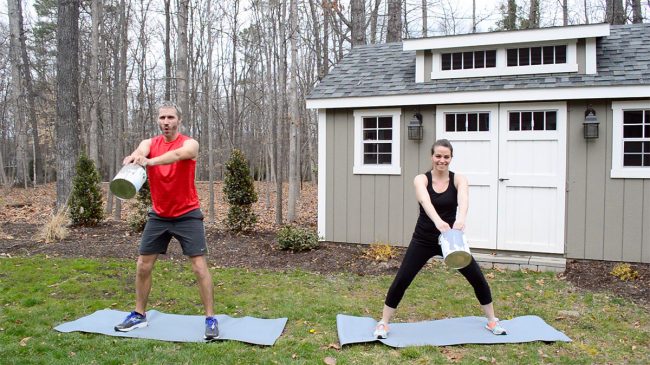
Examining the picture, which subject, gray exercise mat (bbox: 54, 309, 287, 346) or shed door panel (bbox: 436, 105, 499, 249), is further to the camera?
shed door panel (bbox: 436, 105, 499, 249)

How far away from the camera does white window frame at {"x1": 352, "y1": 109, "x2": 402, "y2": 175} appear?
787 centimetres

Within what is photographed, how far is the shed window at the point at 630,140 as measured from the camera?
21.8ft

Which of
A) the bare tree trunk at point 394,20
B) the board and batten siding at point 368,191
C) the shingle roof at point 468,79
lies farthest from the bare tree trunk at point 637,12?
the board and batten siding at point 368,191

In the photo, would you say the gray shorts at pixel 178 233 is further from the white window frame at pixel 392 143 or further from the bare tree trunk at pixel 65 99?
the bare tree trunk at pixel 65 99

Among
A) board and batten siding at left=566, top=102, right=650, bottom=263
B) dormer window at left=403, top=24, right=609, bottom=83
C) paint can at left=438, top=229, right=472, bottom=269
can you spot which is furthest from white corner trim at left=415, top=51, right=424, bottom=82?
paint can at left=438, top=229, right=472, bottom=269

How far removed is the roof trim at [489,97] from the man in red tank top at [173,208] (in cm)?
434

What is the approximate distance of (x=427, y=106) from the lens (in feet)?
25.3

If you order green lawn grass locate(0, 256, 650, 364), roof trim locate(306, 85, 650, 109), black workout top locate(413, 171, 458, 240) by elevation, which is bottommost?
green lawn grass locate(0, 256, 650, 364)

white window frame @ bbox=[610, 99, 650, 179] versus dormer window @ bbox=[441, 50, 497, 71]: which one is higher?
dormer window @ bbox=[441, 50, 497, 71]

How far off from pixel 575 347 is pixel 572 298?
1677 mm

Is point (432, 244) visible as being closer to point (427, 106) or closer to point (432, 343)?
point (432, 343)

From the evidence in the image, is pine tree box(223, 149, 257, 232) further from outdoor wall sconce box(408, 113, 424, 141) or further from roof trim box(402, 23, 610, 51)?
roof trim box(402, 23, 610, 51)

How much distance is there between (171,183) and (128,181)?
39cm

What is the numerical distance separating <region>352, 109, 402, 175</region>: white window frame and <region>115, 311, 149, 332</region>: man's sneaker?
467 centimetres
